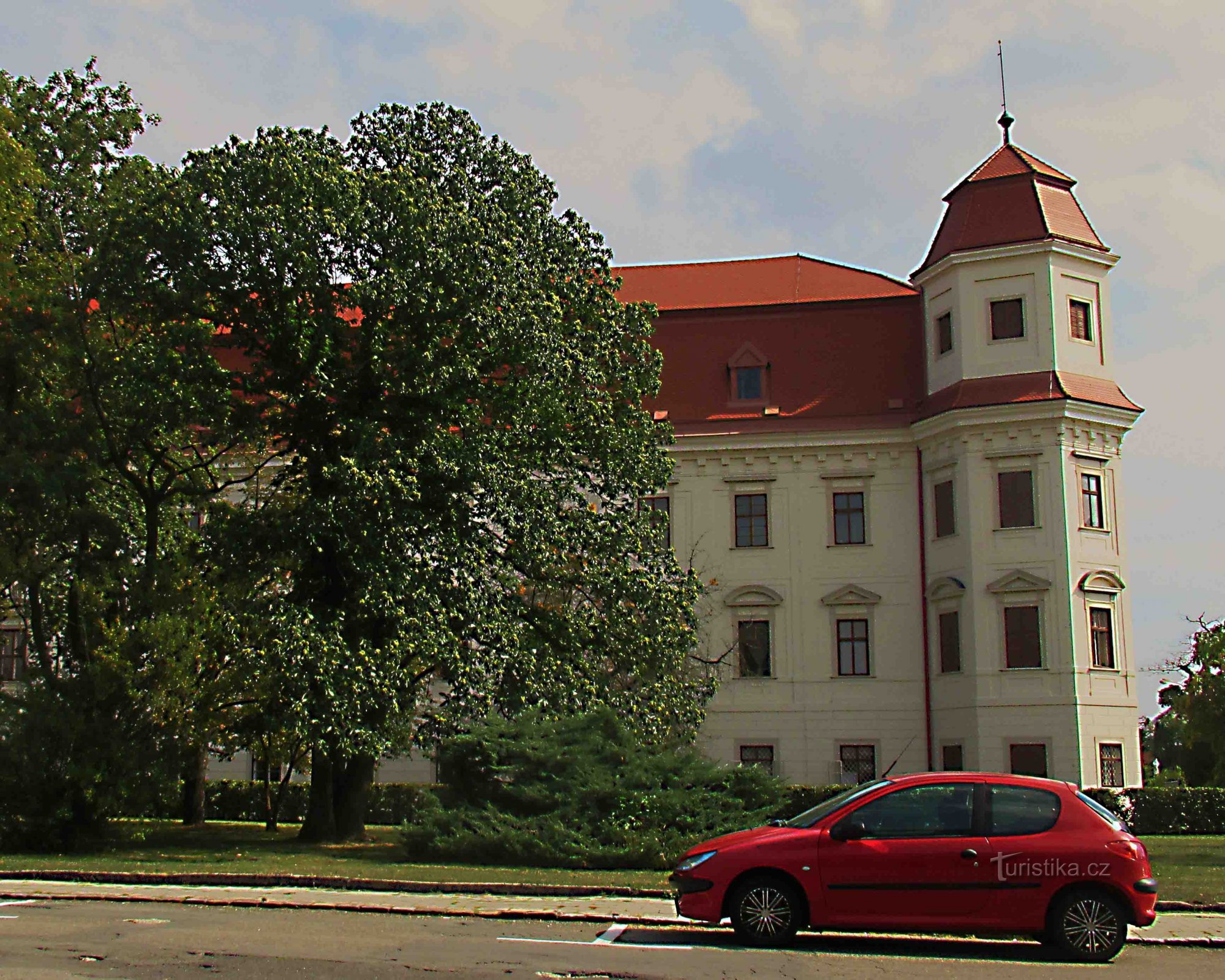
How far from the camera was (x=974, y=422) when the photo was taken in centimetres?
3828

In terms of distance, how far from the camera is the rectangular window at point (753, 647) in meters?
40.9

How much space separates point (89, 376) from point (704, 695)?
13.5 m

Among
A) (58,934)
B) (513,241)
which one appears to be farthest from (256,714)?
(58,934)

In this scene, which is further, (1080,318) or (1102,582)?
(1080,318)

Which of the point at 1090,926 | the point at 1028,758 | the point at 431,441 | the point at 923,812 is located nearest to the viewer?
the point at 1090,926

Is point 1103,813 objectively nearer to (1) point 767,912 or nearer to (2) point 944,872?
(2) point 944,872

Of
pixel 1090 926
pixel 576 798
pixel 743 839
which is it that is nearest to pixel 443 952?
pixel 743 839

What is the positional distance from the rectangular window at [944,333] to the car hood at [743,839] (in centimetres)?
2900

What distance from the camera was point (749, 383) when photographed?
1673 inches

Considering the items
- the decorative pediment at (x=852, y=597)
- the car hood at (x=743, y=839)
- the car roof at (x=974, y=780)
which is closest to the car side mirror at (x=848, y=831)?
the car hood at (x=743, y=839)

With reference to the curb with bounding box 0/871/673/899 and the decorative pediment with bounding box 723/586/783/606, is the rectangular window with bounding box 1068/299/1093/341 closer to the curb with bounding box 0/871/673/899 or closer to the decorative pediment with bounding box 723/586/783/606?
the decorative pediment with bounding box 723/586/783/606

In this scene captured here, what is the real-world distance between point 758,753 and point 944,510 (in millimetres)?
9010

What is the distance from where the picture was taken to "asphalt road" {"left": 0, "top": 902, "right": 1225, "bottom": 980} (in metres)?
10.5

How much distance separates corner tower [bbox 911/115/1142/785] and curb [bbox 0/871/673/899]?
23039 millimetres
